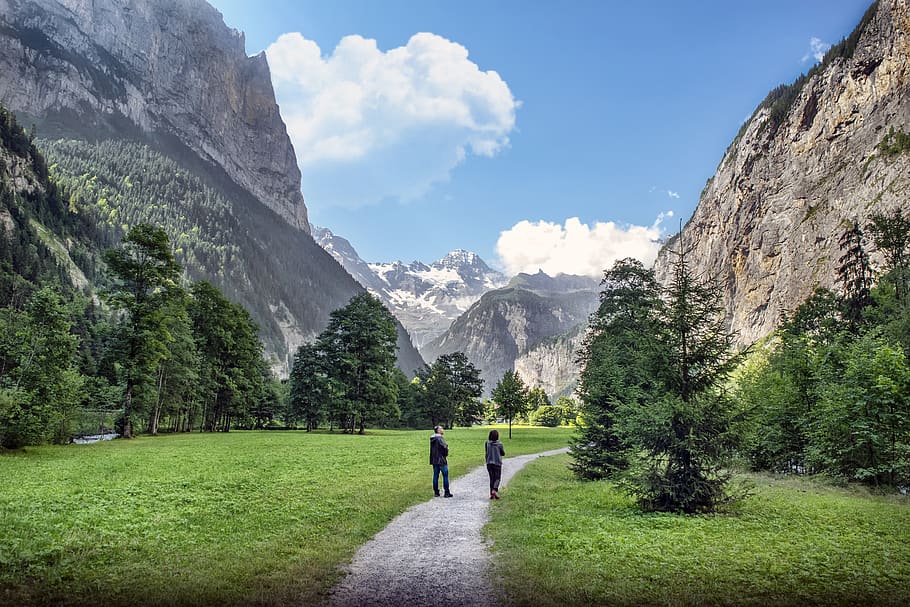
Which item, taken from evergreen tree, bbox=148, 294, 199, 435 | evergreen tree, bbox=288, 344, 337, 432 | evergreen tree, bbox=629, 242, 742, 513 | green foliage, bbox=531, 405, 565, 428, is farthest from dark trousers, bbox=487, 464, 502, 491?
green foliage, bbox=531, 405, 565, 428

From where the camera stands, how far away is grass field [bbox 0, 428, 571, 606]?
7633mm

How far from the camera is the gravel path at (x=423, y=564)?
7527mm

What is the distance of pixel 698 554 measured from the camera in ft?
32.5

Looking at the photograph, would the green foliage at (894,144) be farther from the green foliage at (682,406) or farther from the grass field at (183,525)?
the grass field at (183,525)

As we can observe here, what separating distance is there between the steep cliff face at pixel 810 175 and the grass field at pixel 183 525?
246 feet

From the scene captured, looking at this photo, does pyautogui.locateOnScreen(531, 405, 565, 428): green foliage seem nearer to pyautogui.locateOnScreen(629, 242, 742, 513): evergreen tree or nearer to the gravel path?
pyautogui.locateOnScreen(629, 242, 742, 513): evergreen tree

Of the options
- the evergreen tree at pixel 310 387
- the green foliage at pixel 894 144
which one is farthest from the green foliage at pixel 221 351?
the green foliage at pixel 894 144

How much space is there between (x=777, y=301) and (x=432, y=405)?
311 feet

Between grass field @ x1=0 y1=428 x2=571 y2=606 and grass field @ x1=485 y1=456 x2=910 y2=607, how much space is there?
375 cm

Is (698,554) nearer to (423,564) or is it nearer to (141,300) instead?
(423,564)

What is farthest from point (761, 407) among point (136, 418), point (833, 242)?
point (833, 242)

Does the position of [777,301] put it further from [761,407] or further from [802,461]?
[761,407]

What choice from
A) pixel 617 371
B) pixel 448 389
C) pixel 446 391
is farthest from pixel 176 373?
pixel 448 389

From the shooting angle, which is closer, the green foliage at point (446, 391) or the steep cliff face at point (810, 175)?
the green foliage at point (446, 391)
